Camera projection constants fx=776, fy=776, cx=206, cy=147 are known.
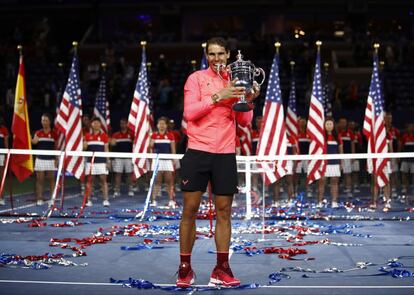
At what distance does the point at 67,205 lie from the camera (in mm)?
16828

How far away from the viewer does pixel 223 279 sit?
7055 mm

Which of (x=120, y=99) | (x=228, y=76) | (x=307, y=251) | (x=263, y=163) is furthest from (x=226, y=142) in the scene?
(x=120, y=99)

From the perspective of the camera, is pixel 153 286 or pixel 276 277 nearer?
pixel 153 286

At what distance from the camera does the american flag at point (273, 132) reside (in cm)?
1489

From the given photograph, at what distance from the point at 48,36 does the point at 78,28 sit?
263 cm

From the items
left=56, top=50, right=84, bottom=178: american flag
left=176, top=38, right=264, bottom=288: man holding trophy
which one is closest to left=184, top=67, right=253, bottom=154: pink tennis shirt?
left=176, top=38, right=264, bottom=288: man holding trophy

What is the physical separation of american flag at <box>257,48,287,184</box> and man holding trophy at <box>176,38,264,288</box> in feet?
24.4

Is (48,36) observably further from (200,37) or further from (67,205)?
(67,205)

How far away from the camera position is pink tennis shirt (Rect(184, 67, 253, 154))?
22.7ft

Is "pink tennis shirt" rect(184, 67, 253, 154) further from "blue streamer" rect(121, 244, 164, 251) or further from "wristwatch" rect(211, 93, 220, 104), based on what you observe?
"blue streamer" rect(121, 244, 164, 251)

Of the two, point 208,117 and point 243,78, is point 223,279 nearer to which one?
point 208,117

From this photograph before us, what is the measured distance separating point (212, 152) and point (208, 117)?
1.03 feet

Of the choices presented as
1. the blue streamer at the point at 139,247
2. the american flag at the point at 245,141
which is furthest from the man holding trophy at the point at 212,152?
the american flag at the point at 245,141

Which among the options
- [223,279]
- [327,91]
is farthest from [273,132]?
[327,91]
